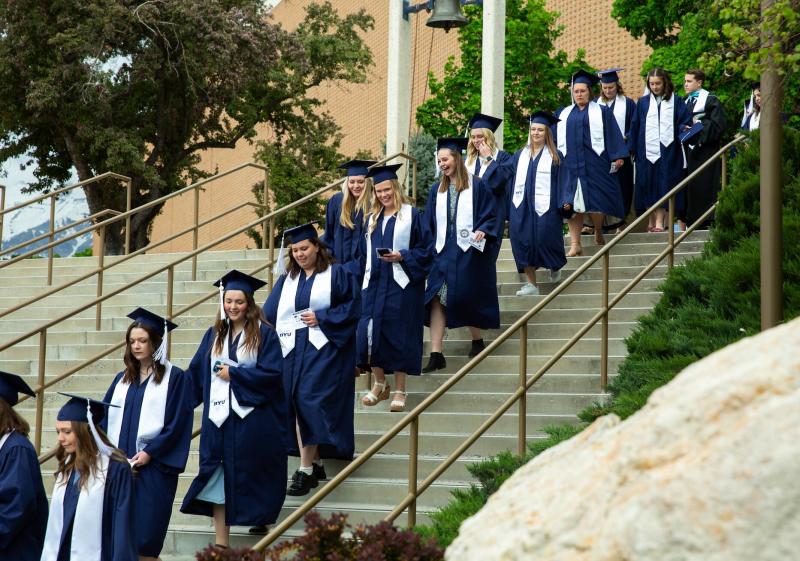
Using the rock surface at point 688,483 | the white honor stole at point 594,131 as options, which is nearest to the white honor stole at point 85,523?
the rock surface at point 688,483

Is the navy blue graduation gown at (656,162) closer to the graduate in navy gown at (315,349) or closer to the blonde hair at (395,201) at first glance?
the blonde hair at (395,201)

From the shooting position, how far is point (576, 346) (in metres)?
8.86

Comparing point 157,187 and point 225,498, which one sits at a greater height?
point 157,187

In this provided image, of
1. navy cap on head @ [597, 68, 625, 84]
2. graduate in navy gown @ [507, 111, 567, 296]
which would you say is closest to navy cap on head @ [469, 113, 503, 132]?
graduate in navy gown @ [507, 111, 567, 296]

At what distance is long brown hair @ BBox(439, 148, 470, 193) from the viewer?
30.0 ft

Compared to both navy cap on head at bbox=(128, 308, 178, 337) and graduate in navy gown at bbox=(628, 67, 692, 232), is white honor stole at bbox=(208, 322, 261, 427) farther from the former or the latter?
graduate in navy gown at bbox=(628, 67, 692, 232)

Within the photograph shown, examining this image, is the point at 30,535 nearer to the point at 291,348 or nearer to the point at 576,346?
the point at 291,348

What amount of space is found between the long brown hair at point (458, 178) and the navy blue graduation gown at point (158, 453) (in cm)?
287

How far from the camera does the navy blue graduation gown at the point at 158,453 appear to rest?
674 centimetres

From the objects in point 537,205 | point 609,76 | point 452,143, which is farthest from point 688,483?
point 609,76

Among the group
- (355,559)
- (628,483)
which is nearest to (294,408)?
(355,559)

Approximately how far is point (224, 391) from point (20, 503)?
1309mm

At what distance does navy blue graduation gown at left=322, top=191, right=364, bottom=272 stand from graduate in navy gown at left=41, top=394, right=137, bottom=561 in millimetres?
2704

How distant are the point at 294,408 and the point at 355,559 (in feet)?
12.1
